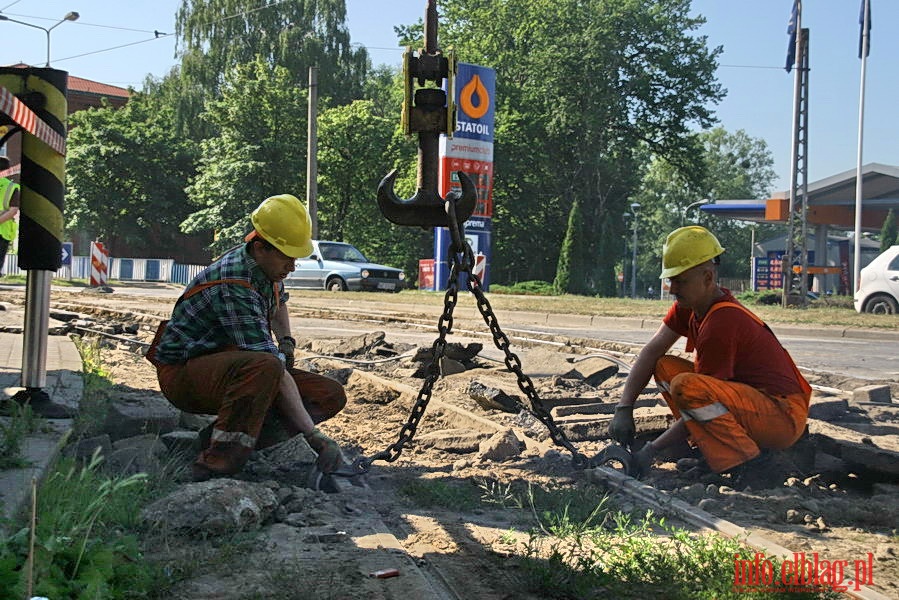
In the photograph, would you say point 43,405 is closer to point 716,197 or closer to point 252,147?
point 252,147

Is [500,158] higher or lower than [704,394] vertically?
higher

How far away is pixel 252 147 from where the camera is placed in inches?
1879

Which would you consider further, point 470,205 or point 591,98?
point 591,98

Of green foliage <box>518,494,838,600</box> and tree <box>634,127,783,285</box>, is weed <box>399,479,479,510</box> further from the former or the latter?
tree <box>634,127,783,285</box>

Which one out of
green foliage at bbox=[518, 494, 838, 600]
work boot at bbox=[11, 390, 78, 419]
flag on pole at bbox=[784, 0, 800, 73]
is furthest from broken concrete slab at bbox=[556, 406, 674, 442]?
flag on pole at bbox=[784, 0, 800, 73]

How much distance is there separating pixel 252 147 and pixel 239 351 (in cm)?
4426

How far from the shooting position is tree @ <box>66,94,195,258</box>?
176ft

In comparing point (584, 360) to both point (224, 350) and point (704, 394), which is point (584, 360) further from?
point (224, 350)

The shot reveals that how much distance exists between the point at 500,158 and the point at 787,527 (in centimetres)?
4681

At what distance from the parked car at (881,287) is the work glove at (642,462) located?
751 inches

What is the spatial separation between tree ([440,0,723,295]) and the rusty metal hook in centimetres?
4434

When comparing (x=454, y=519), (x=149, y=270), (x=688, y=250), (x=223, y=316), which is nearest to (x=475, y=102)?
(x=688, y=250)

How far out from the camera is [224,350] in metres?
5.09

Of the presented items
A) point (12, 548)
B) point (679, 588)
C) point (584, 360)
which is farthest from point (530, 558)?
point (584, 360)
